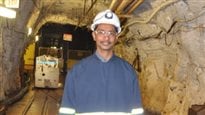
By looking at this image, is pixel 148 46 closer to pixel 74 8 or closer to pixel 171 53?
pixel 171 53

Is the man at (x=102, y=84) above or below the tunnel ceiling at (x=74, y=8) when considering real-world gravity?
below

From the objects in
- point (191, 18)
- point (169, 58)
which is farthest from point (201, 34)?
point (169, 58)

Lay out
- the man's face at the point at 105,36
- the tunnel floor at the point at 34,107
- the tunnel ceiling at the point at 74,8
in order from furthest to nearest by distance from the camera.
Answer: the tunnel floor at the point at 34,107, the tunnel ceiling at the point at 74,8, the man's face at the point at 105,36

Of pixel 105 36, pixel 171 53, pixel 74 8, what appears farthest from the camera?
pixel 74 8

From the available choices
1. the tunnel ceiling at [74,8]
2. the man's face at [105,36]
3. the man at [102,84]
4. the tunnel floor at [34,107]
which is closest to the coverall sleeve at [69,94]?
the man at [102,84]

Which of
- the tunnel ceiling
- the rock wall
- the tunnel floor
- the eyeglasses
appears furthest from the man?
the tunnel floor

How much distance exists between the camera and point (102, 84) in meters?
3.60

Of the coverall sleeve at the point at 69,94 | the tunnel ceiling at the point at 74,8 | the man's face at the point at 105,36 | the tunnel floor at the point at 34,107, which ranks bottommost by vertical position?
the tunnel floor at the point at 34,107

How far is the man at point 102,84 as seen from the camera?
11.6 ft

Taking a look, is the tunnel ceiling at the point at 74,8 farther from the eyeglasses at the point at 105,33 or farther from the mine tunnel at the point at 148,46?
the eyeglasses at the point at 105,33

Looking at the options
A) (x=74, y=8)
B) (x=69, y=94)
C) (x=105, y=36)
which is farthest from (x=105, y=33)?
(x=74, y=8)

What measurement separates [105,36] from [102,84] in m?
0.48

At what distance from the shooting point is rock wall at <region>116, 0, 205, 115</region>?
767 cm

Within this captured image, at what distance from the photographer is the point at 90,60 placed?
3.64 meters
